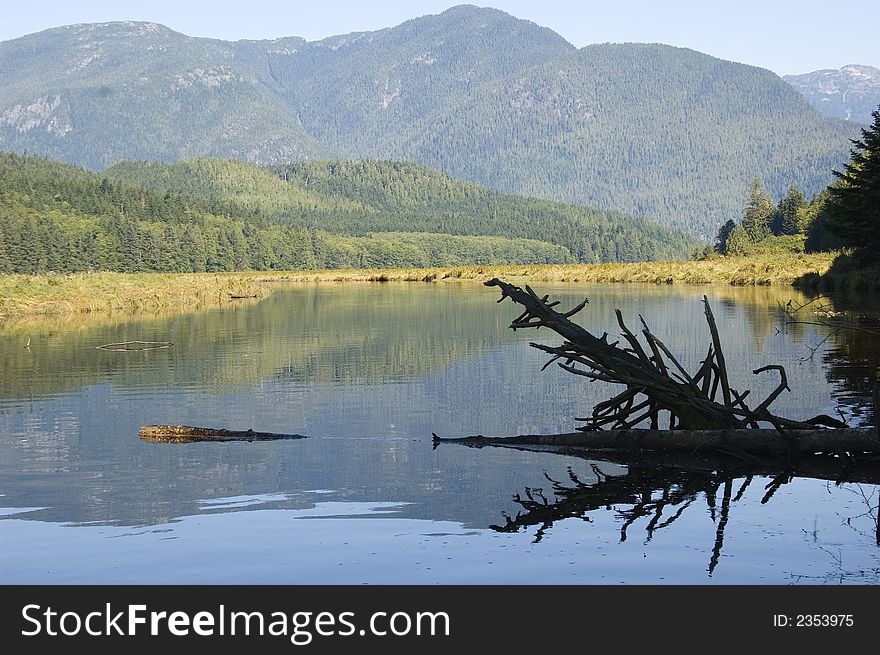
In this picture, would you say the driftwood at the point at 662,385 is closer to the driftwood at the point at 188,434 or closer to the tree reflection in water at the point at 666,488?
the tree reflection in water at the point at 666,488

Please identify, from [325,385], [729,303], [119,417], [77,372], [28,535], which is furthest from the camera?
[729,303]

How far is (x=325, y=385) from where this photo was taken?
34.3m

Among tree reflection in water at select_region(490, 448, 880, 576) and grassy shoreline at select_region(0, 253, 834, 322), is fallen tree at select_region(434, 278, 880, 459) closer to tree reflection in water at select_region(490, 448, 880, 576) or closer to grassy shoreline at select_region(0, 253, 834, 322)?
tree reflection in water at select_region(490, 448, 880, 576)

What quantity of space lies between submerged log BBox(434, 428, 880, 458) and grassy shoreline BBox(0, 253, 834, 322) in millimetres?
51422

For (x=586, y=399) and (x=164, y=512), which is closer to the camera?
(x=164, y=512)

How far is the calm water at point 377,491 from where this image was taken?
14.7 m

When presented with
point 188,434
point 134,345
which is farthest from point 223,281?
point 188,434

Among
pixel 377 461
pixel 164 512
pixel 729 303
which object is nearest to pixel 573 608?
pixel 164 512

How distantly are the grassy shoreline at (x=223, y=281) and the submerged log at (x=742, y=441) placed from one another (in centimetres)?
5142

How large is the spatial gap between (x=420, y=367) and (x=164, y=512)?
21.4 metres

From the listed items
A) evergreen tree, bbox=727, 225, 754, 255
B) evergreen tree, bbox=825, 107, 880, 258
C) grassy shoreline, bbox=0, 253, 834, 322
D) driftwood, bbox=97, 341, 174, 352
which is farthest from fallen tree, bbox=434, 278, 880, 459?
evergreen tree, bbox=727, 225, 754, 255

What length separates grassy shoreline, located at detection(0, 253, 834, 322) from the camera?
75.8m

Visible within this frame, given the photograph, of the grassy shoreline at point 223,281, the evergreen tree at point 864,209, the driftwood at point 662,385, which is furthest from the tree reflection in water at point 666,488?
the grassy shoreline at point 223,281

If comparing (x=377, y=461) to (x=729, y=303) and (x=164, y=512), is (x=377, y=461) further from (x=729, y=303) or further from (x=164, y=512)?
(x=729, y=303)
